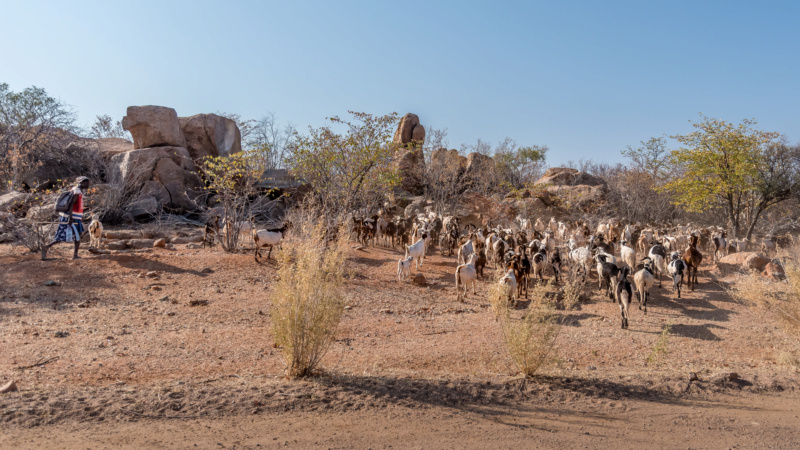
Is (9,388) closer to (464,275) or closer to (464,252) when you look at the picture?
(464,275)

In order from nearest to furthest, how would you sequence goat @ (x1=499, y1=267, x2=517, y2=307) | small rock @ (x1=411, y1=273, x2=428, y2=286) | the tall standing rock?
goat @ (x1=499, y1=267, x2=517, y2=307)
small rock @ (x1=411, y1=273, x2=428, y2=286)
the tall standing rock

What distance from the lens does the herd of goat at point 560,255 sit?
36.2 feet

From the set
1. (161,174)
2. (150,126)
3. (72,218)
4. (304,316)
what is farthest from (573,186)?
(304,316)

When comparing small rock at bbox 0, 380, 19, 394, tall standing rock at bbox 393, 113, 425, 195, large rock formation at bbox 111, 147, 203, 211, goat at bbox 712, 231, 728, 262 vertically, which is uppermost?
tall standing rock at bbox 393, 113, 425, 195

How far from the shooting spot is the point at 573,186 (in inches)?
1248

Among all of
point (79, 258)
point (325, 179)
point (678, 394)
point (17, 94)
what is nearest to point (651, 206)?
point (325, 179)

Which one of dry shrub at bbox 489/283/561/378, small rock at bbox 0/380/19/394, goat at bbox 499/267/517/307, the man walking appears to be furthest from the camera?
the man walking

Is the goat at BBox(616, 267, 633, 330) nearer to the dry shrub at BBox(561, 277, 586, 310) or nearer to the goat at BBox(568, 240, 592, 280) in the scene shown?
the dry shrub at BBox(561, 277, 586, 310)

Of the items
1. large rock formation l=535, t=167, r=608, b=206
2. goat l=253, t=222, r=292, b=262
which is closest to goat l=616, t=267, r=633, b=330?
goat l=253, t=222, r=292, b=262

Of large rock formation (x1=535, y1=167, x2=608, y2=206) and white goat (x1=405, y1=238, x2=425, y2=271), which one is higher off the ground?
large rock formation (x1=535, y1=167, x2=608, y2=206)

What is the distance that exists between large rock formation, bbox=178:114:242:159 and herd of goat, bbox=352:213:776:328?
14.9m

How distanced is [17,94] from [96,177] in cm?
667

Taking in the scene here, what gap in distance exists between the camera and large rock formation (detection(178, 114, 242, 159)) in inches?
1141

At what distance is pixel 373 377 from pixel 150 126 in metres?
24.3
